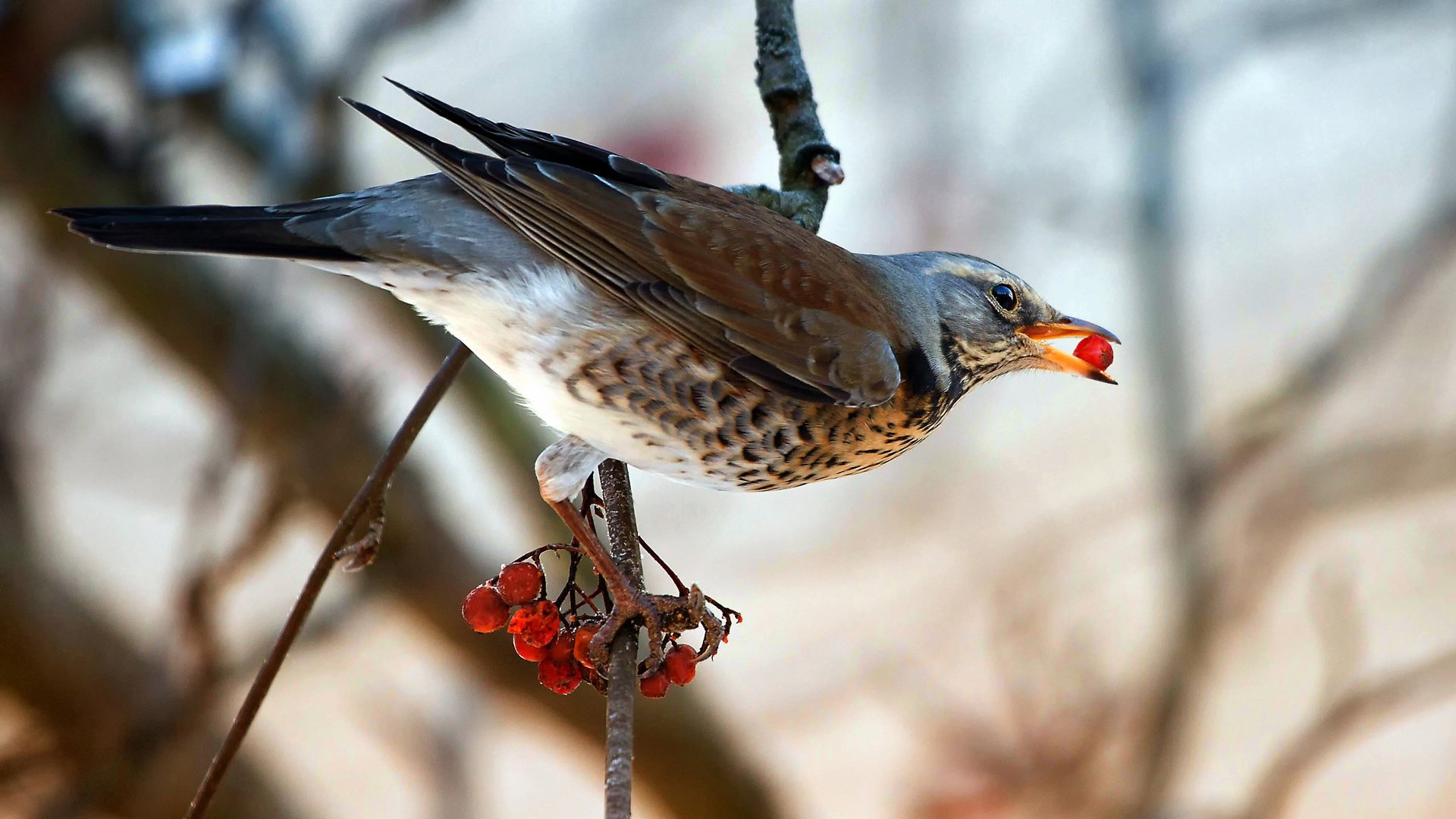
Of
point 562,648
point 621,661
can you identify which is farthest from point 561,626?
point 621,661

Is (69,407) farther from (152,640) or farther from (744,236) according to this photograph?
(744,236)

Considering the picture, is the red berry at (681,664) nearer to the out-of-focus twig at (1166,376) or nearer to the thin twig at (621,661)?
the thin twig at (621,661)

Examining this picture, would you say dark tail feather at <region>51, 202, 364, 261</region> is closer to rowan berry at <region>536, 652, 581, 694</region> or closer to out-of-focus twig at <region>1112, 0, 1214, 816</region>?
rowan berry at <region>536, 652, 581, 694</region>

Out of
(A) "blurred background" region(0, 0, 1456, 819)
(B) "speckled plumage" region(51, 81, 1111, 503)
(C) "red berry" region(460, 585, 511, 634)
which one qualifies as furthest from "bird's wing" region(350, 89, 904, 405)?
(A) "blurred background" region(0, 0, 1456, 819)

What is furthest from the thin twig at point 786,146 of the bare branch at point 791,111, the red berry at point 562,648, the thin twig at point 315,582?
the thin twig at point 315,582

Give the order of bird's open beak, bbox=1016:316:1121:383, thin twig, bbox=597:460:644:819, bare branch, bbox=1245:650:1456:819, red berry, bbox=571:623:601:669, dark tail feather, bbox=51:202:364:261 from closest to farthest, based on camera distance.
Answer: thin twig, bbox=597:460:644:819
dark tail feather, bbox=51:202:364:261
red berry, bbox=571:623:601:669
bird's open beak, bbox=1016:316:1121:383
bare branch, bbox=1245:650:1456:819

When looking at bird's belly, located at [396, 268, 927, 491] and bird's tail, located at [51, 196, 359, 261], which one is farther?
bird's belly, located at [396, 268, 927, 491]
